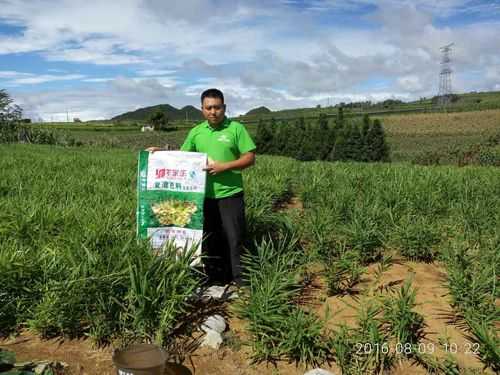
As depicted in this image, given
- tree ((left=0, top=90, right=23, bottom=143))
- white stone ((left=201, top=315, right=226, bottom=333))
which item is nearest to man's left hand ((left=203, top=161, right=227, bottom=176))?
white stone ((left=201, top=315, right=226, bottom=333))

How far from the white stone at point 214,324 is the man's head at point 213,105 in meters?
1.47

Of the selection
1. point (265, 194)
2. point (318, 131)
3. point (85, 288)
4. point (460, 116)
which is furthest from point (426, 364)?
point (460, 116)

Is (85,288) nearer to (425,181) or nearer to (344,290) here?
(344,290)

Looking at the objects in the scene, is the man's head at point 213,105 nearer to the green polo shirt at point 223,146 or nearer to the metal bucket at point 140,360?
the green polo shirt at point 223,146

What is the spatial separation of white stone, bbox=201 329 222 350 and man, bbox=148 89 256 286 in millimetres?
691

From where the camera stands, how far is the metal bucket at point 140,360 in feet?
7.39

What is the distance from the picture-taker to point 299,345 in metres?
2.73

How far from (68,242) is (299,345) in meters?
1.93

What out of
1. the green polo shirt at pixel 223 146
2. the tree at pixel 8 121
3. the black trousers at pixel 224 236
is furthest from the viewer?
the tree at pixel 8 121

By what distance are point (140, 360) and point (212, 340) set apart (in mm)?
610

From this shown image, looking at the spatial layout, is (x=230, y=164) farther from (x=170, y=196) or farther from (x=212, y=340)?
(x=212, y=340)

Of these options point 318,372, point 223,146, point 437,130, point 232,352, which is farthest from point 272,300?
point 437,130

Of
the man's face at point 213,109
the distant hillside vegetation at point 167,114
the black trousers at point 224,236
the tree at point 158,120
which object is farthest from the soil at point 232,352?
the distant hillside vegetation at point 167,114

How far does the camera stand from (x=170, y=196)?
11.1ft
